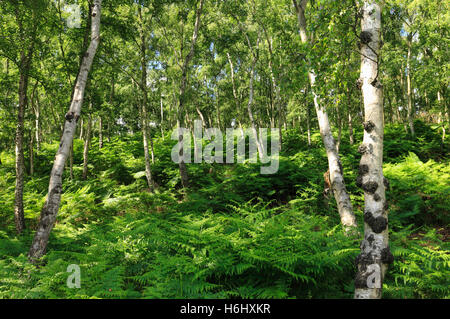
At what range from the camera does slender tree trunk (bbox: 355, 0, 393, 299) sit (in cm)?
275

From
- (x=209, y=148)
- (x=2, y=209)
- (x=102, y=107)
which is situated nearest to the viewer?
(x=2, y=209)

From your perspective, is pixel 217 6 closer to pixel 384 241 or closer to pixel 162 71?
pixel 162 71

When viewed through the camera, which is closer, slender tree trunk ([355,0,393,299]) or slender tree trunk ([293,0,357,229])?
slender tree trunk ([355,0,393,299])

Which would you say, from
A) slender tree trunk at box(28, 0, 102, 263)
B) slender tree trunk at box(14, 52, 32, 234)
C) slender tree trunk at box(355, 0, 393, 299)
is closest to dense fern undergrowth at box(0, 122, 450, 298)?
slender tree trunk at box(28, 0, 102, 263)

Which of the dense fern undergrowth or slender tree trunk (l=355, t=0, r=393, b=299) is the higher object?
slender tree trunk (l=355, t=0, r=393, b=299)

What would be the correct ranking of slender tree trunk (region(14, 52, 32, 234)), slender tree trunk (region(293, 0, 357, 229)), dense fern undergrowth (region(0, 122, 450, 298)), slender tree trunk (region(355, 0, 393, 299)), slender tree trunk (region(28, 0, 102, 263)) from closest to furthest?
slender tree trunk (region(355, 0, 393, 299))
dense fern undergrowth (region(0, 122, 450, 298))
slender tree trunk (region(28, 0, 102, 263))
slender tree trunk (region(293, 0, 357, 229))
slender tree trunk (region(14, 52, 32, 234))

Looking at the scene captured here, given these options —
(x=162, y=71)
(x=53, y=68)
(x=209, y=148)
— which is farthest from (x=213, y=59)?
(x=53, y=68)

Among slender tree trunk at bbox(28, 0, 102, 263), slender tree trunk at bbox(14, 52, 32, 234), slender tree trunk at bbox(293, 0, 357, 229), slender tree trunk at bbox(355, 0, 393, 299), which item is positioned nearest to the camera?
slender tree trunk at bbox(355, 0, 393, 299)

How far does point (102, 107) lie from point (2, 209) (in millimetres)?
5272

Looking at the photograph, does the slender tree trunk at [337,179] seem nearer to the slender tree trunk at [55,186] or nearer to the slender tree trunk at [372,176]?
the slender tree trunk at [372,176]

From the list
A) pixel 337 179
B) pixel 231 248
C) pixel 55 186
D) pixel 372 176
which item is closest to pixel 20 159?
pixel 55 186

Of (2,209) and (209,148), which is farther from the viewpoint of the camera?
(209,148)

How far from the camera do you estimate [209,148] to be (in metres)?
16.9

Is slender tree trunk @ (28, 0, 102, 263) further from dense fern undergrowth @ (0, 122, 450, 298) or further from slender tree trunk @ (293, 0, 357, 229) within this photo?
slender tree trunk @ (293, 0, 357, 229)
